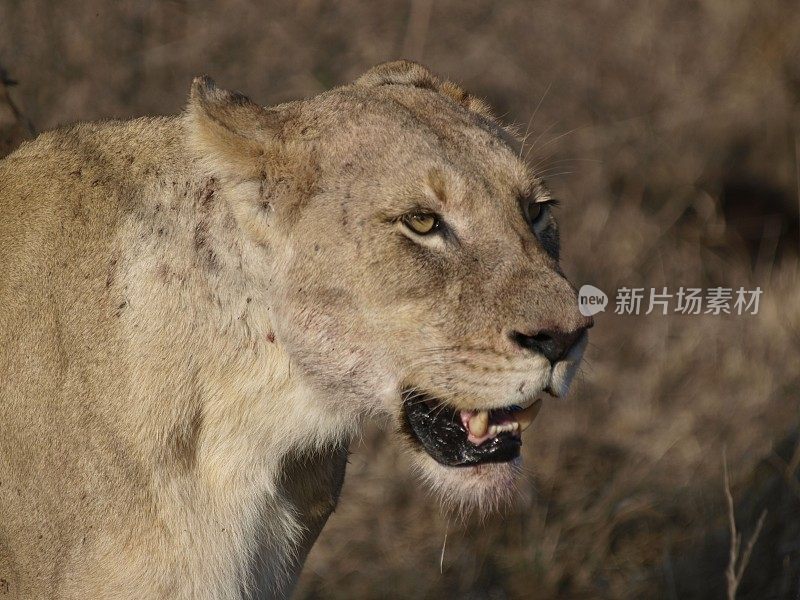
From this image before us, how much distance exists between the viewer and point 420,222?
9.87 ft

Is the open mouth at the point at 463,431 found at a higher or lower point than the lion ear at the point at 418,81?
lower

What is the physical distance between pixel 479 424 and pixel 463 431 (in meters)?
0.05

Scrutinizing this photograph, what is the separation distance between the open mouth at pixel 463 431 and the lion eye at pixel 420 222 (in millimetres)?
395

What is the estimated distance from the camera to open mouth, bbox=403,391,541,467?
121 inches

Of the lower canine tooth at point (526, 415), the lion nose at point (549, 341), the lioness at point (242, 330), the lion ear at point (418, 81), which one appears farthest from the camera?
the lion ear at point (418, 81)

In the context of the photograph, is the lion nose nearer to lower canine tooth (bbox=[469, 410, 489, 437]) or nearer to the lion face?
Answer: the lion face

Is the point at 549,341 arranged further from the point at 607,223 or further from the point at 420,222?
the point at 607,223

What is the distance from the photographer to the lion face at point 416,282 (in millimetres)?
2922

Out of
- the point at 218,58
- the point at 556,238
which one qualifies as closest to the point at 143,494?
the point at 556,238

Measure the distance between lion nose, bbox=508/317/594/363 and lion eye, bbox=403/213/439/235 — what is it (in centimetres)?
32

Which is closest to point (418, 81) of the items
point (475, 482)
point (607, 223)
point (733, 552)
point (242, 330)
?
point (242, 330)

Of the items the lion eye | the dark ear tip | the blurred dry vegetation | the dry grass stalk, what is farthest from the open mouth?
the blurred dry vegetation

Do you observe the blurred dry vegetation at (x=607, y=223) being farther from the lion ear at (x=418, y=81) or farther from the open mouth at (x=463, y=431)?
the open mouth at (x=463, y=431)

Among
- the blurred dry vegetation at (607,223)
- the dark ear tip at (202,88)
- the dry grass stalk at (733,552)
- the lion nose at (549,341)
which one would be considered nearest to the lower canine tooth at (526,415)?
the lion nose at (549,341)
